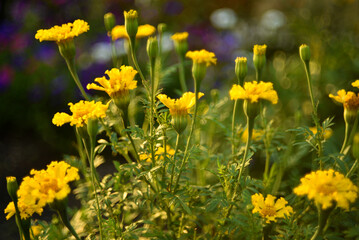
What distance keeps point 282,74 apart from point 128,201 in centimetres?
149

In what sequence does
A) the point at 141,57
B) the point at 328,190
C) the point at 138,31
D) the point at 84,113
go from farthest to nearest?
the point at 141,57 < the point at 138,31 < the point at 84,113 < the point at 328,190

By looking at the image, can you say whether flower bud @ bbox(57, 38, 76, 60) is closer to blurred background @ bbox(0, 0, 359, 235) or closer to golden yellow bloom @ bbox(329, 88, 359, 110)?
golden yellow bloom @ bbox(329, 88, 359, 110)

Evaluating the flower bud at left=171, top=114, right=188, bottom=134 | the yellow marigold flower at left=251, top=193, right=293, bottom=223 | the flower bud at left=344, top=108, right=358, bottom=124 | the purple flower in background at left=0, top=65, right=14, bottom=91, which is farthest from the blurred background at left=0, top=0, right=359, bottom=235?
the flower bud at left=171, top=114, right=188, bottom=134

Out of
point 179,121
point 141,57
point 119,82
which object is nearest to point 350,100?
point 179,121

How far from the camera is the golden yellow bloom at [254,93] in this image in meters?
0.82

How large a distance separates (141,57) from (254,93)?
2216 mm

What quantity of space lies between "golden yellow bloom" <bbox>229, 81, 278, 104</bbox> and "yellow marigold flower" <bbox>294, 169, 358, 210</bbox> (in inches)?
7.5

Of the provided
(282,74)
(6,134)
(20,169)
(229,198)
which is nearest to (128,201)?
(229,198)

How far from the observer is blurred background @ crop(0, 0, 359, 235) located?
7.08ft

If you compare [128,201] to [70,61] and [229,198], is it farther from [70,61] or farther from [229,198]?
[70,61]

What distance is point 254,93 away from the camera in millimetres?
833

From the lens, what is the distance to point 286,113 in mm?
2150

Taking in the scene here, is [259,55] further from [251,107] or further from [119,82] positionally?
[119,82]

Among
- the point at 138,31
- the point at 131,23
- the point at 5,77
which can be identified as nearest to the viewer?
the point at 131,23
